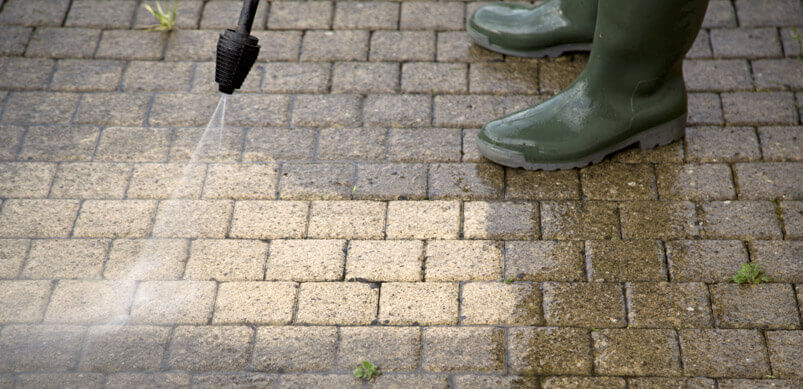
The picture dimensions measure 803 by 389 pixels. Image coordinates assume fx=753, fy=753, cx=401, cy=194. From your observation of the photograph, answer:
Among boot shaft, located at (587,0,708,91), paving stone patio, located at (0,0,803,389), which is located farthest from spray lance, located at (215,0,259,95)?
boot shaft, located at (587,0,708,91)

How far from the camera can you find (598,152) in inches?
125

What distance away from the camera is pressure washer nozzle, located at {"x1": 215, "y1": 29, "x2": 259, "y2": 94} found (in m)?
2.58

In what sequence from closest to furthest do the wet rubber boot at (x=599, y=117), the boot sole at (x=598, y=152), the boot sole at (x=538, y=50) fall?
the wet rubber boot at (x=599, y=117)
the boot sole at (x=598, y=152)
the boot sole at (x=538, y=50)

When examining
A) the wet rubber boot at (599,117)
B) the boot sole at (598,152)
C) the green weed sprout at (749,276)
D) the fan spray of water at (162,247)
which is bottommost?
the fan spray of water at (162,247)

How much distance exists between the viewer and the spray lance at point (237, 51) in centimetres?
257

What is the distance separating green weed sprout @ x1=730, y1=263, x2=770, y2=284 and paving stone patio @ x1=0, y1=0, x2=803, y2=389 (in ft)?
0.09

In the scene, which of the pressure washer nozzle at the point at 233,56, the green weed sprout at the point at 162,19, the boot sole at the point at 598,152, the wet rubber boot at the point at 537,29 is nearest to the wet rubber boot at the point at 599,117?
the boot sole at the point at 598,152

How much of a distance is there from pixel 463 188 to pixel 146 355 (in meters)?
1.38

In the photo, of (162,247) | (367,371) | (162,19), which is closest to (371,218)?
(367,371)

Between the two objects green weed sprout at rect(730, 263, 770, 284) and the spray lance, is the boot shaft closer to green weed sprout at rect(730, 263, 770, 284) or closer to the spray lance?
green weed sprout at rect(730, 263, 770, 284)

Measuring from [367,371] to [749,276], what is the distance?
56.2 inches

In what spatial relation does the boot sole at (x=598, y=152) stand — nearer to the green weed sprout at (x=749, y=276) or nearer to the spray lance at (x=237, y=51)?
the green weed sprout at (x=749, y=276)

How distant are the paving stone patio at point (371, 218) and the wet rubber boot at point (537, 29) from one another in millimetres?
87

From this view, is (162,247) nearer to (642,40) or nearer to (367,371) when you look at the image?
(367,371)
